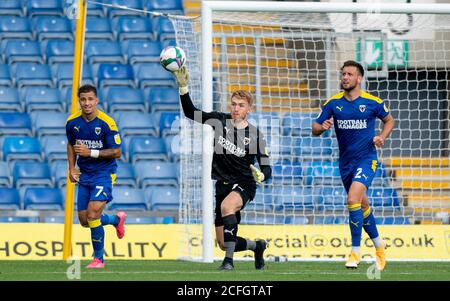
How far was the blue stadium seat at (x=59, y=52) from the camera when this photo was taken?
790 inches

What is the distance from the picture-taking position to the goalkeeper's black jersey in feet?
39.0

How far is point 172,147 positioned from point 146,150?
15.8 inches

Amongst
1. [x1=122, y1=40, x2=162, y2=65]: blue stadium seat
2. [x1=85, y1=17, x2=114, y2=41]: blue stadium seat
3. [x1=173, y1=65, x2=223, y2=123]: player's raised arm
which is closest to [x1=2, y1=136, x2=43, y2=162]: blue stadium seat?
[x1=122, y1=40, x2=162, y2=65]: blue stadium seat

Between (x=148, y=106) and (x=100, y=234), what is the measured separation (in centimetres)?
728

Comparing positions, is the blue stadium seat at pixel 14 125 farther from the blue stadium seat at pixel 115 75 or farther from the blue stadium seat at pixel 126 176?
the blue stadium seat at pixel 126 176

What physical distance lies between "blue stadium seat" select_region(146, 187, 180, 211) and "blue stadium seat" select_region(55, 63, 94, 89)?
2.75 metres

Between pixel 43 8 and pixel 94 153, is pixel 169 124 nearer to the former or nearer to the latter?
pixel 43 8

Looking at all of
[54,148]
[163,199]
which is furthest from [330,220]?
[54,148]

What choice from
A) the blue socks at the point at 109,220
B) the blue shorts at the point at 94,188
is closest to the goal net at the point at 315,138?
the blue socks at the point at 109,220

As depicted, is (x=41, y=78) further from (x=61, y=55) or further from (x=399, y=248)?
(x=399, y=248)

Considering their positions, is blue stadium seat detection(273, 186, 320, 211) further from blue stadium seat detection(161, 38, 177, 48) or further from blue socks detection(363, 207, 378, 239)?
blue stadium seat detection(161, 38, 177, 48)

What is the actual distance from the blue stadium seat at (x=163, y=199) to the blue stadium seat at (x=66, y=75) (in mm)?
2746

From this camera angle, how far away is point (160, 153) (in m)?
18.5

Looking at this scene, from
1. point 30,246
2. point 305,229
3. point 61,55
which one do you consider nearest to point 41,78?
point 61,55
